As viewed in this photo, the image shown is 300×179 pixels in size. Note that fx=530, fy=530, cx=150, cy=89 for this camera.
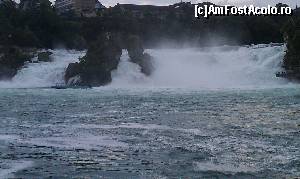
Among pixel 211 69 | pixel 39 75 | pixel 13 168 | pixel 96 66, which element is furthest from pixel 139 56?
pixel 13 168

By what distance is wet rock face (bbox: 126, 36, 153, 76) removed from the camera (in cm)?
5641

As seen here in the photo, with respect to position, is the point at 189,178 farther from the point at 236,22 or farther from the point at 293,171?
the point at 236,22

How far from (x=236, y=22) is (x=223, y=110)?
223 feet

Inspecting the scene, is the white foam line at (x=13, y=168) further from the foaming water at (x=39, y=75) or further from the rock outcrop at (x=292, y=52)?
the foaming water at (x=39, y=75)

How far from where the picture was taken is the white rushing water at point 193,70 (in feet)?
168

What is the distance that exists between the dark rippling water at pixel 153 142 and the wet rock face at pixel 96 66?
84.8ft

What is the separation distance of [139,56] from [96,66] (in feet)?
18.1

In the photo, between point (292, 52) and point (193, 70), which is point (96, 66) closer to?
point (193, 70)

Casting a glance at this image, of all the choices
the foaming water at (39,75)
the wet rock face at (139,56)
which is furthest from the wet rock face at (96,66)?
the foaming water at (39,75)

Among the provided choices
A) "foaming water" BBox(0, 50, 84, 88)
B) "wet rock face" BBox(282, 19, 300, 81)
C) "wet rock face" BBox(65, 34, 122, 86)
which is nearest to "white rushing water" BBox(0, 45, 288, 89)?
"foaming water" BBox(0, 50, 84, 88)

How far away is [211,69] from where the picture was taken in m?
56.4

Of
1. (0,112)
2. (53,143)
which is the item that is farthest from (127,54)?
(53,143)

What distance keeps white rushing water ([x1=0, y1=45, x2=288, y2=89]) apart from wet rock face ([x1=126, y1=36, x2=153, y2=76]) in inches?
24.8

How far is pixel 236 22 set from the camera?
91250 millimetres
